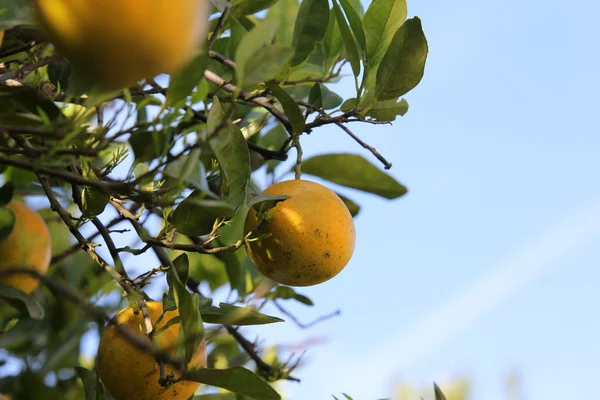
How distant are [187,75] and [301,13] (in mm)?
448

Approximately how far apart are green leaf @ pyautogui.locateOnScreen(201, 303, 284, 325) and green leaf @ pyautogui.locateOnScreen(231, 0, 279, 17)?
42 cm

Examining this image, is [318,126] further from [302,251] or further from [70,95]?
[70,95]

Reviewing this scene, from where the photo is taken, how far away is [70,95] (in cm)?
100

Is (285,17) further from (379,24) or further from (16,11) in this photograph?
(16,11)

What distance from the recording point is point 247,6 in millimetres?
1063

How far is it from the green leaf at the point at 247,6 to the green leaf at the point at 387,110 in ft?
0.74

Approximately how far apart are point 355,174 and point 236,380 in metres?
0.53

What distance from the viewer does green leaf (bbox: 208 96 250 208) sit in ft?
3.08

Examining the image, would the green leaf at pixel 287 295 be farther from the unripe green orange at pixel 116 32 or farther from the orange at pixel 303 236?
the unripe green orange at pixel 116 32

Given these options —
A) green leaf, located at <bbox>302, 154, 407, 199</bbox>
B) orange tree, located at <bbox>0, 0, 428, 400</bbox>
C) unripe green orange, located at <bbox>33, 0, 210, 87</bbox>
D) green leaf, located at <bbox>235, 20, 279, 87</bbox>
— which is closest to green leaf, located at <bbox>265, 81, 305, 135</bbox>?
orange tree, located at <bbox>0, 0, 428, 400</bbox>

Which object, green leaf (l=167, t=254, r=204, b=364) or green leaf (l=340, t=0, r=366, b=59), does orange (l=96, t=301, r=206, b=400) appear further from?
green leaf (l=340, t=0, r=366, b=59)

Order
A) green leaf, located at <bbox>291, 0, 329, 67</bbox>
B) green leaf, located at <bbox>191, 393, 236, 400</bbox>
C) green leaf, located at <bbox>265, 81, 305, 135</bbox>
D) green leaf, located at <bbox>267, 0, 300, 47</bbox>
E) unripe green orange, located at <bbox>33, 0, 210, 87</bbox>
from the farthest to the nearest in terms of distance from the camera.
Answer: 1. green leaf, located at <bbox>267, 0, 300, 47</bbox>
2. green leaf, located at <bbox>191, 393, 236, 400</bbox>
3. green leaf, located at <bbox>291, 0, 329, 67</bbox>
4. green leaf, located at <bbox>265, 81, 305, 135</bbox>
5. unripe green orange, located at <bbox>33, 0, 210, 87</bbox>

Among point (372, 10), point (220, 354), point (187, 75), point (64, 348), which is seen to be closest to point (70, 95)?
Answer: point (187, 75)

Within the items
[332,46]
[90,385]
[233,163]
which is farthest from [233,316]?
→ [332,46]
